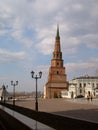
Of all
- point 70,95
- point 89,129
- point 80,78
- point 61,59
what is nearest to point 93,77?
point 80,78

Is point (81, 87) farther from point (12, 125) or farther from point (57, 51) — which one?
point (12, 125)

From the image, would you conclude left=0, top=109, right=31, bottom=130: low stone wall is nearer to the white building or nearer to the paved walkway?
the paved walkway

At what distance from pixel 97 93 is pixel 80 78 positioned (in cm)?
4102

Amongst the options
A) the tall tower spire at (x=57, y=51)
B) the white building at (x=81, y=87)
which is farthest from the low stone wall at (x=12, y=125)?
the tall tower spire at (x=57, y=51)

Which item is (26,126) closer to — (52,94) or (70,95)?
(70,95)

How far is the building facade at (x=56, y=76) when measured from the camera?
156875 millimetres

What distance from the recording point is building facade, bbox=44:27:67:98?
157 m

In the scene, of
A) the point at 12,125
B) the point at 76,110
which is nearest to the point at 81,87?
the point at 76,110

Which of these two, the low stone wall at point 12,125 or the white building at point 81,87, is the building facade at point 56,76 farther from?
the low stone wall at point 12,125

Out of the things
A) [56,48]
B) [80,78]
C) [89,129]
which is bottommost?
[89,129]

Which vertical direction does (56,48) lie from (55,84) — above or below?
above

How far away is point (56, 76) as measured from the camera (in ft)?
522

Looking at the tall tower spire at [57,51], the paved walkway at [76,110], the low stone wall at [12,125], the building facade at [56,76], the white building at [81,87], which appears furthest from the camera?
the tall tower spire at [57,51]

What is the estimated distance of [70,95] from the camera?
141 m
